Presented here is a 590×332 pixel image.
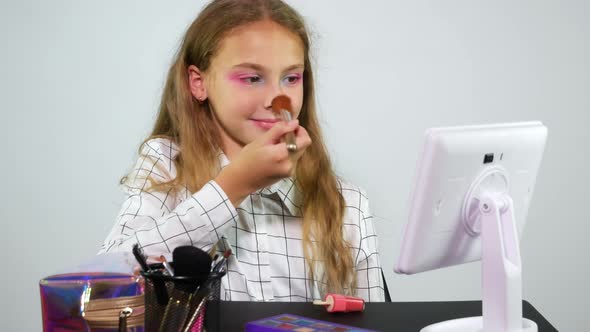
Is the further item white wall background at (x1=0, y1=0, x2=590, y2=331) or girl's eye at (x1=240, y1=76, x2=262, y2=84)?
white wall background at (x1=0, y1=0, x2=590, y2=331)

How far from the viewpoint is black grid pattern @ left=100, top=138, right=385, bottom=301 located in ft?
4.59

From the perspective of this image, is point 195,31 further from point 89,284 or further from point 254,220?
point 89,284

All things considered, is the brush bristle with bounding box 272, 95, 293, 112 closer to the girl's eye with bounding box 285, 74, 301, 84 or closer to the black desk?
the girl's eye with bounding box 285, 74, 301, 84

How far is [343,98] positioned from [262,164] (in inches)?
43.7

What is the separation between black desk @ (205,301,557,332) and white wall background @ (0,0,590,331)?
1.16 meters

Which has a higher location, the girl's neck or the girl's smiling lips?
the girl's smiling lips

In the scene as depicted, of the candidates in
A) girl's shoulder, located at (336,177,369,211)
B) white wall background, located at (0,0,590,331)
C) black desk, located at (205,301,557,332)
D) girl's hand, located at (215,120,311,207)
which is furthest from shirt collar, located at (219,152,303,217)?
white wall background, located at (0,0,590,331)

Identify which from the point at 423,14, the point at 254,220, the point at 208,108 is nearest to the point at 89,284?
the point at 254,220

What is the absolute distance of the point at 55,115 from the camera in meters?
2.31

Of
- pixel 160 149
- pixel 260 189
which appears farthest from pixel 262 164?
pixel 160 149

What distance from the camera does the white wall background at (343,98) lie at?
7.48 ft

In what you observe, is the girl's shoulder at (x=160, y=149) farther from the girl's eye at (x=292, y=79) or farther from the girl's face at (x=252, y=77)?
the girl's eye at (x=292, y=79)

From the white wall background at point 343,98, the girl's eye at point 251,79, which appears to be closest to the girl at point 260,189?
the girl's eye at point 251,79

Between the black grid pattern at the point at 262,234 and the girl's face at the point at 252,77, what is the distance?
11 centimetres
